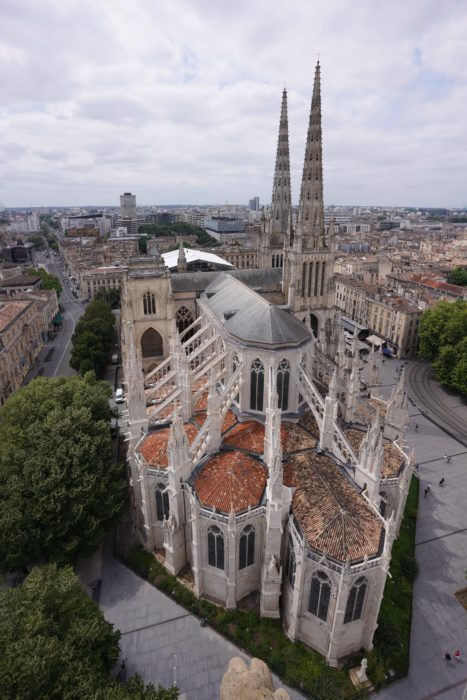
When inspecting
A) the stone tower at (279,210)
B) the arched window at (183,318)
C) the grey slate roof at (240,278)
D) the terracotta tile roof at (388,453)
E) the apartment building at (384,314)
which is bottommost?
the apartment building at (384,314)

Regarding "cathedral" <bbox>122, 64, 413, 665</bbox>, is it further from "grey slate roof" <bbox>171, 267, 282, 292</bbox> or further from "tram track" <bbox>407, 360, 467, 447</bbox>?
"tram track" <bbox>407, 360, 467, 447</bbox>

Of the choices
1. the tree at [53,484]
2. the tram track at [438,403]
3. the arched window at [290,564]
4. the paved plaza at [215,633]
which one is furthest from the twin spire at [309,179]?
the arched window at [290,564]

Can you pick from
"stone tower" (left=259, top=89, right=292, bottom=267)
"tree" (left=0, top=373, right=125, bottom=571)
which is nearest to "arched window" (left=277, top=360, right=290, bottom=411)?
"tree" (left=0, top=373, right=125, bottom=571)

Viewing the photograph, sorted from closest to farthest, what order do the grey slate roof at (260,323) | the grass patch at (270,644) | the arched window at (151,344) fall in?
the grass patch at (270,644), the grey slate roof at (260,323), the arched window at (151,344)

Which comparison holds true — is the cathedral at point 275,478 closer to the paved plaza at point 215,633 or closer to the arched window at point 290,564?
the arched window at point 290,564

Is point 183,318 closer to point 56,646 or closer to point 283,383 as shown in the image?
point 283,383

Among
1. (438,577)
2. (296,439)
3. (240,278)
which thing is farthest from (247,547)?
(240,278)

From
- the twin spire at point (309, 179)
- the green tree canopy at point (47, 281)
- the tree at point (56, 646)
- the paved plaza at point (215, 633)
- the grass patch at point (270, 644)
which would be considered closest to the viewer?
the tree at point (56, 646)

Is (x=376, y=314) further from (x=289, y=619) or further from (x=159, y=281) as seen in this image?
(x=289, y=619)
